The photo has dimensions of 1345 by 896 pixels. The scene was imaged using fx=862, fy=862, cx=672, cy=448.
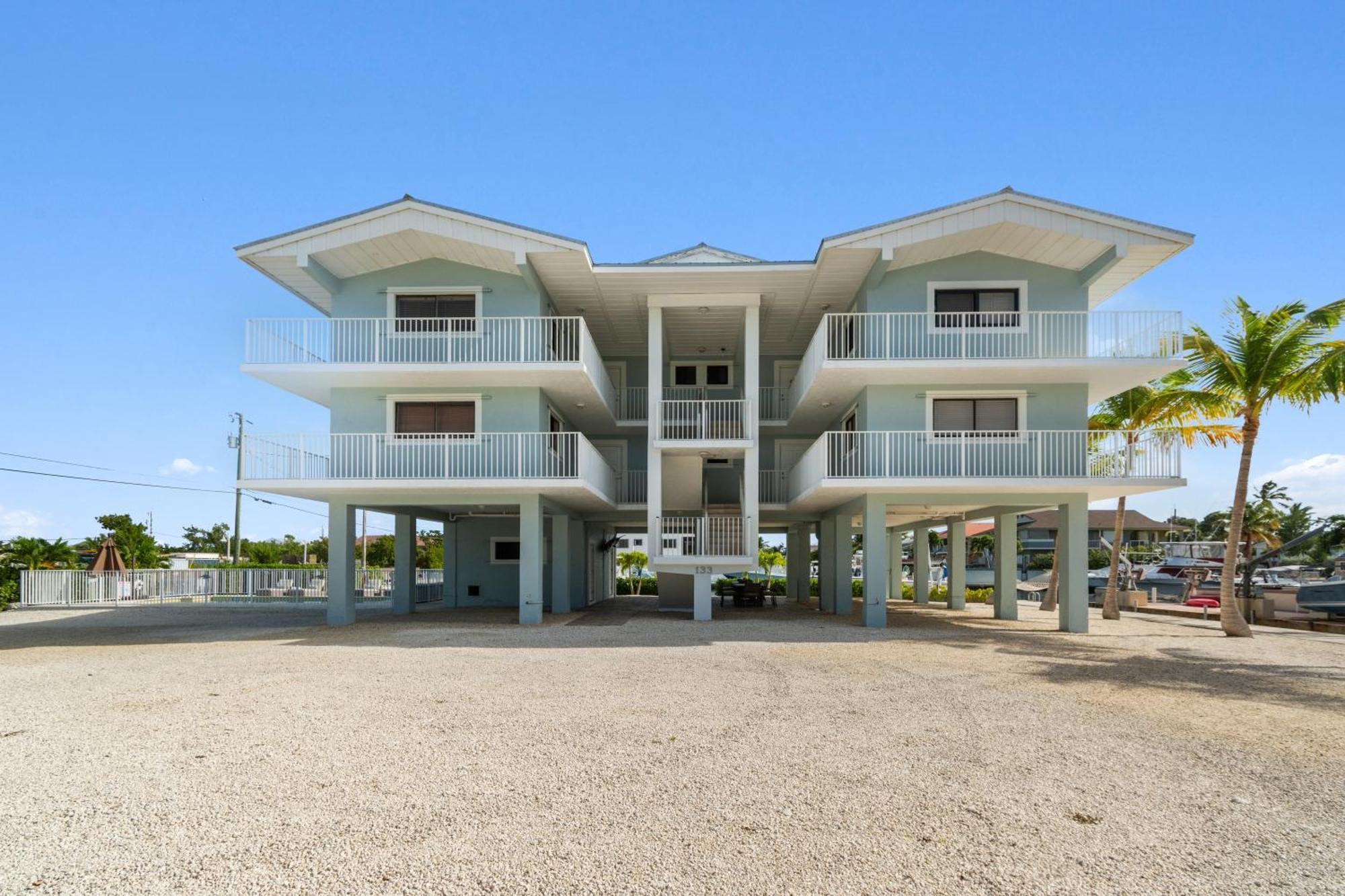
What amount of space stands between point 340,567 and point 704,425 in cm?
912

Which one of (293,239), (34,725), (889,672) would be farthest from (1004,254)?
(34,725)

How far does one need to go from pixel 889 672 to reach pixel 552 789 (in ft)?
22.9

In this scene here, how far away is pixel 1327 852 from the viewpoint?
505 cm

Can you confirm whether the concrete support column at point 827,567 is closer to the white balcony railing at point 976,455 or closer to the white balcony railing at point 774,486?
the white balcony railing at point 774,486

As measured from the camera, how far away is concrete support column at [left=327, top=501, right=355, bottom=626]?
19562 mm

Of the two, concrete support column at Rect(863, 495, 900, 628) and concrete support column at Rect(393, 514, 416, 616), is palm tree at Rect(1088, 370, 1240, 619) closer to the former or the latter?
concrete support column at Rect(863, 495, 900, 628)

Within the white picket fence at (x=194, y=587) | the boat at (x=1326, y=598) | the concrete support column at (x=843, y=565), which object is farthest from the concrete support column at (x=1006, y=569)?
the white picket fence at (x=194, y=587)

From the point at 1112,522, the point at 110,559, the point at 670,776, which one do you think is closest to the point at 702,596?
the point at 670,776

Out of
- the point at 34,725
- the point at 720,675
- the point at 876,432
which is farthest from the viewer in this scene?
the point at 876,432

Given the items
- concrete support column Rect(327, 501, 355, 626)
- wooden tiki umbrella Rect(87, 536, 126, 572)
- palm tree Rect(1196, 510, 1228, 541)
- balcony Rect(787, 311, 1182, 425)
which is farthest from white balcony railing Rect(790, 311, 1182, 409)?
palm tree Rect(1196, 510, 1228, 541)

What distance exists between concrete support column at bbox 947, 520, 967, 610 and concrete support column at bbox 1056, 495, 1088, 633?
27.5ft

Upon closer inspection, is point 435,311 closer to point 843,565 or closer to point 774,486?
point 774,486

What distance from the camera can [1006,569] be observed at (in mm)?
23859

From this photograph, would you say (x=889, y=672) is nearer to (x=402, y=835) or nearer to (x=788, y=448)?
(x=402, y=835)
